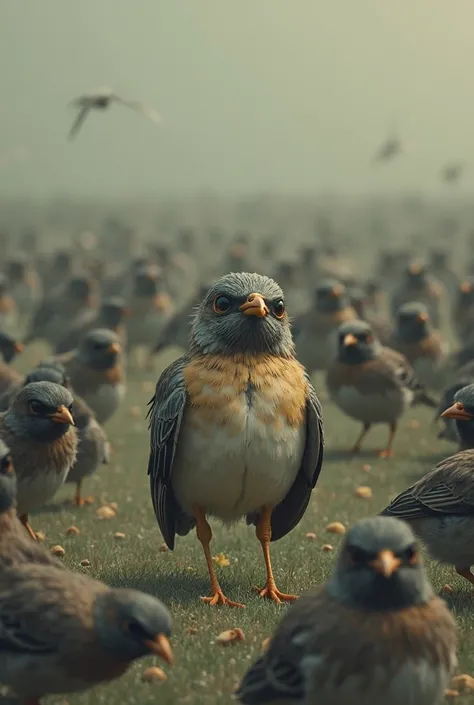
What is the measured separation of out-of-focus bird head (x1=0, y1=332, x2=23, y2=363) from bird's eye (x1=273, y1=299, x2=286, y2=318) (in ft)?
27.5

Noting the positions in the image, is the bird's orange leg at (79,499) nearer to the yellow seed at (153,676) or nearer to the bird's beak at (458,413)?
the bird's beak at (458,413)

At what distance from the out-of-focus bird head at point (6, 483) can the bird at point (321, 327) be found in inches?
462

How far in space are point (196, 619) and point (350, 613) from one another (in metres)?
2.42

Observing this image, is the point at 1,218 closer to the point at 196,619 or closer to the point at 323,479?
the point at 323,479

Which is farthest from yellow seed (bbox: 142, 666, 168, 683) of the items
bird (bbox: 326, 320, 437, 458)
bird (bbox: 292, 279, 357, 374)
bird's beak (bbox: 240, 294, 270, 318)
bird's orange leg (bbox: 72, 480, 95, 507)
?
bird (bbox: 292, 279, 357, 374)

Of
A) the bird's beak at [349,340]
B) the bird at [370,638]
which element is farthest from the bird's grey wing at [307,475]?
the bird's beak at [349,340]

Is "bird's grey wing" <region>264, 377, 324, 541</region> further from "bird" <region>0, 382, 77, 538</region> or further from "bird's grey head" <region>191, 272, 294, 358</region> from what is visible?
"bird" <region>0, 382, 77, 538</region>

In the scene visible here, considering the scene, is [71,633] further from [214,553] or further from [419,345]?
[419,345]

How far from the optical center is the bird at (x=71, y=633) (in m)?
5.21

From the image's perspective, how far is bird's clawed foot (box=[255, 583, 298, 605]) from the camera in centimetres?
790

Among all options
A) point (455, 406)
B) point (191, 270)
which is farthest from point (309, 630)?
point (191, 270)

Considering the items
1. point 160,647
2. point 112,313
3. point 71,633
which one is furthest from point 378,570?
point 112,313

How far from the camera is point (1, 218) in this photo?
199 ft

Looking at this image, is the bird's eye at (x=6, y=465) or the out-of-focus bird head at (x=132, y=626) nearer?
the out-of-focus bird head at (x=132, y=626)
